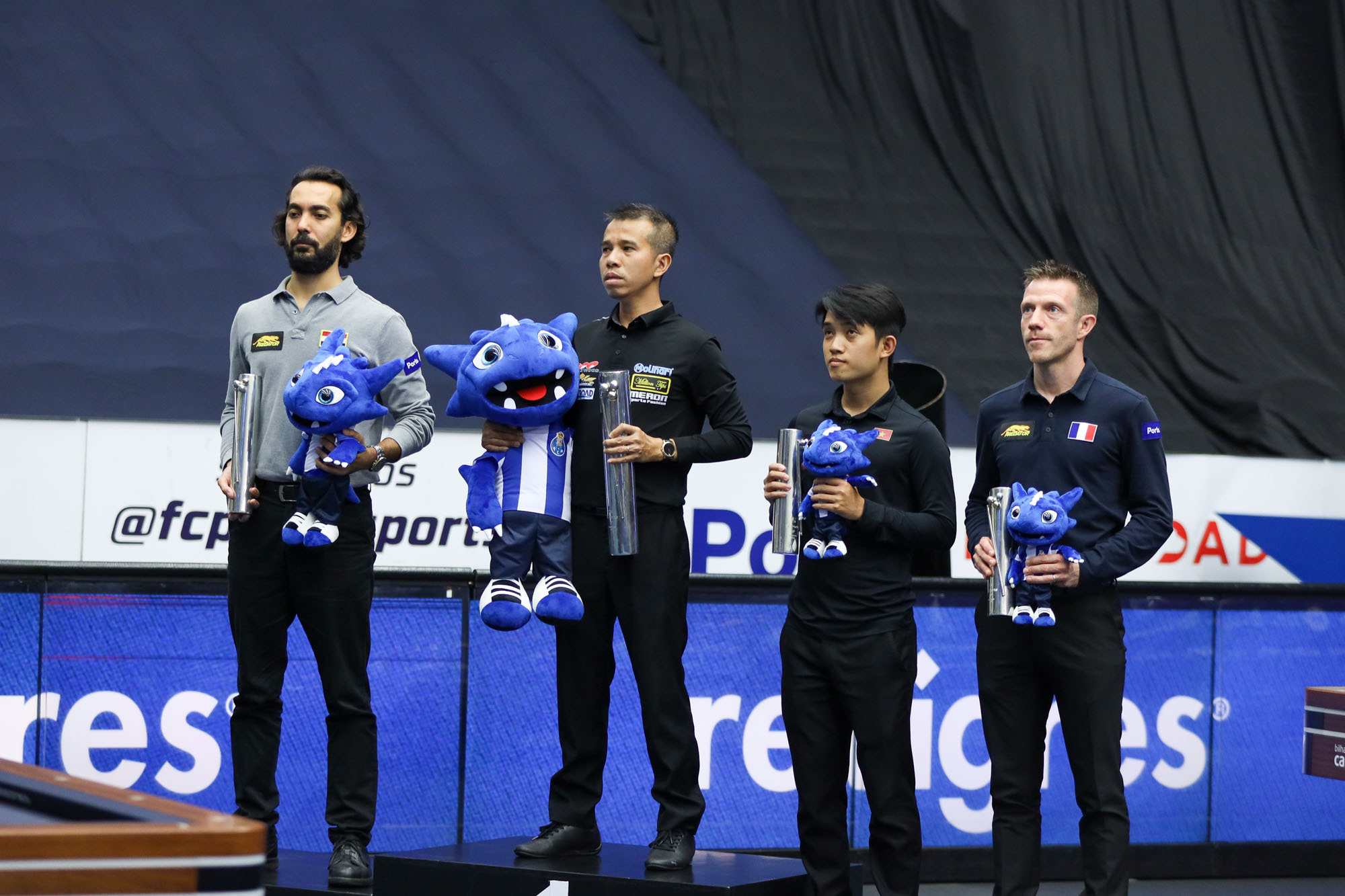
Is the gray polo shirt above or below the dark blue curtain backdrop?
below

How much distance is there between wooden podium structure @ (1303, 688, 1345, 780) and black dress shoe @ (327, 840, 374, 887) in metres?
2.75

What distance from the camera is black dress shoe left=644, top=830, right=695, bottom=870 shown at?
4188 millimetres

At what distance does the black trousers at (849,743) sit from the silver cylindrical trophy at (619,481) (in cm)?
56

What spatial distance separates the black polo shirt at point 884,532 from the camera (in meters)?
4.20

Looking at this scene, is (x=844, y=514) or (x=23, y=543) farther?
(x=23, y=543)

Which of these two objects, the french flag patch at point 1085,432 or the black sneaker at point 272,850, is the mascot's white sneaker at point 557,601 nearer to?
the black sneaker at point 272,850

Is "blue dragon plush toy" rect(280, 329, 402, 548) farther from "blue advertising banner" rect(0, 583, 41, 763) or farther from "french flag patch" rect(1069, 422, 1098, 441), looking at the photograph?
"french flag patch" rect(1069, 422, 1098, 441)

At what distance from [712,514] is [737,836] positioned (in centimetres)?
289

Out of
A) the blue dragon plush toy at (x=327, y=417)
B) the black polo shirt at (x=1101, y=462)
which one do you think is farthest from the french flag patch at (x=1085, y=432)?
the blue dragon plush toy at (x=327, y=417)

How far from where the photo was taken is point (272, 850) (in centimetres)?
453

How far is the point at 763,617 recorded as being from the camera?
6059 mm

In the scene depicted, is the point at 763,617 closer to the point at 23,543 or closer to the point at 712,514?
the point at 712,514

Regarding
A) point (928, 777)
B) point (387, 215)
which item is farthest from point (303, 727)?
point (387, 215)

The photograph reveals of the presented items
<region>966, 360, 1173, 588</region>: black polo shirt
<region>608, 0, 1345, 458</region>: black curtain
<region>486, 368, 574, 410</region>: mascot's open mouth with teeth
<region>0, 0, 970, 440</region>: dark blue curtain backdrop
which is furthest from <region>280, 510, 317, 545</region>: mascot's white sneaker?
<region>608, 0, 1345, 458</region>: black curtain
